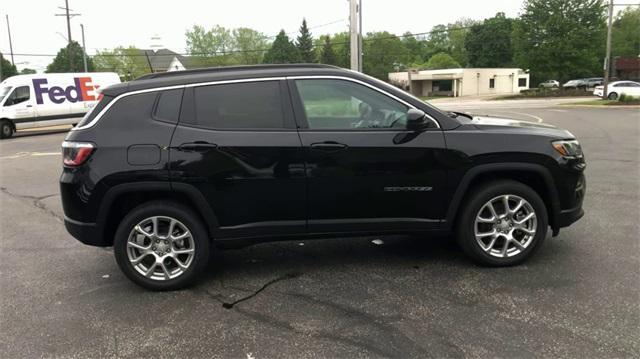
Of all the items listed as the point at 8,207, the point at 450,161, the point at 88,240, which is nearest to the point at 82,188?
the point at 88,240

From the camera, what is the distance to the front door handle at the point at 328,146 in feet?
13.8

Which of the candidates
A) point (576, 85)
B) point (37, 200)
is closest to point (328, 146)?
point (37, 200)

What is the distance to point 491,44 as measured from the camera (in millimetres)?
94500

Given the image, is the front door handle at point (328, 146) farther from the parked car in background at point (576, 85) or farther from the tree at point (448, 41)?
the tree at point (448, 41)

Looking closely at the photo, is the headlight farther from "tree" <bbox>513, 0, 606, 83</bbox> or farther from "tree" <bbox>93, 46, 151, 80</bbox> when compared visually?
"tree" <bbox>93, 46, 151, 80</bbox>

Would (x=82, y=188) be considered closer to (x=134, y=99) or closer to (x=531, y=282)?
(x=134, y=99)

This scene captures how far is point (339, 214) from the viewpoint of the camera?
433 centimetres

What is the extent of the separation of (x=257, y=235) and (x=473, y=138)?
195 cm

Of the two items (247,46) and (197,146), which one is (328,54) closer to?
(247,46)

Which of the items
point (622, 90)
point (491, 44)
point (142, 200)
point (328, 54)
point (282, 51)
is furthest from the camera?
Answer: point (491, 44)

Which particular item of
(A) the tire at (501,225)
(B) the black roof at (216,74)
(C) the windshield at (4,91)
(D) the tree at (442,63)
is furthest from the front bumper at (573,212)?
(D) the tree at (442,63)

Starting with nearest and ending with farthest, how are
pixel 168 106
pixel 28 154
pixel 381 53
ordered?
pixel 168 106, pixel 28 154, pixel 381 53

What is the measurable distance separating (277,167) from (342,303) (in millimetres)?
1171

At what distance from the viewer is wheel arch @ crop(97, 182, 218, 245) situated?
4145 mm
